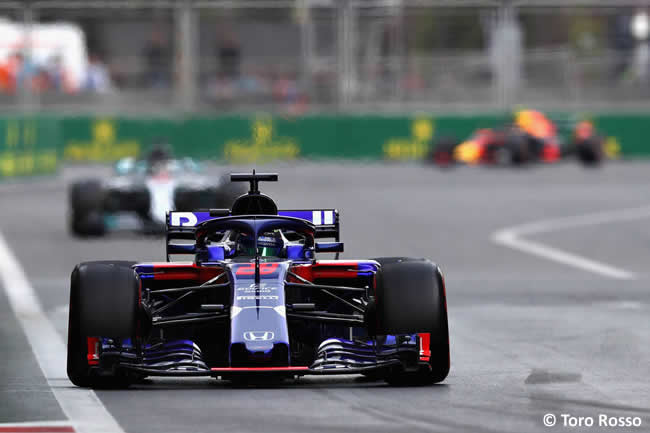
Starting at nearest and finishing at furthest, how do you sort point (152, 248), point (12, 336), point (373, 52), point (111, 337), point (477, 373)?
point (111, 337), point (477, 373), point (12, 336), point (152, 248), point (373, 52)

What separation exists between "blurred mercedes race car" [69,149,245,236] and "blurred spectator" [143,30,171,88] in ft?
85.1

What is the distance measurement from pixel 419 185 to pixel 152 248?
14264 millimetres

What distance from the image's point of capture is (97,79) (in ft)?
158

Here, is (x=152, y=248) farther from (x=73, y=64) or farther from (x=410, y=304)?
(x=73, y=64)

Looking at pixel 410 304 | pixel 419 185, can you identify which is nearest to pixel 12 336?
pixel 410 304

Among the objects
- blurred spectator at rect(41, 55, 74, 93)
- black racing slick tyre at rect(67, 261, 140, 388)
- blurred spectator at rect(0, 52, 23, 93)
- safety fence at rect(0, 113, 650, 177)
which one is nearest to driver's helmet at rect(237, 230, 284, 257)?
black racing slick tyre at rect(67, 261, 140, 388)

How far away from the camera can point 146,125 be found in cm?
4256

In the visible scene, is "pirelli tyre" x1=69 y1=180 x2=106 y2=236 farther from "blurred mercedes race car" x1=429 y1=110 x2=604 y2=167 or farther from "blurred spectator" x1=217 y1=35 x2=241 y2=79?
"blurred spectator" x1=217 y1=35 x2=241 y2=79

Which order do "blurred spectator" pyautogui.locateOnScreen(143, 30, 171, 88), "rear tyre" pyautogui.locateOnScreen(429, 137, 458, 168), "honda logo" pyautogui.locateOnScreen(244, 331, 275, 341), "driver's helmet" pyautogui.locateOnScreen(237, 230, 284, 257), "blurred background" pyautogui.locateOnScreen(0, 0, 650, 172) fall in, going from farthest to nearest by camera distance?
1. "blurred spectator" pyautogui.locateOnScreen(143, 30, 171, 88)
2. "blurred background" pyautogui.locateOnScreen(0, 0, 650, 172)
3. "rear tyre" pyautogui.locateOnScreen(429, 137, 458, 168)
4. "driver's helmet" pyautogui.locateOnScreen(237, 230, 284, 257)
5. "honda logo" pyautogui.locateOnScreen(244, 331, 275, 341)

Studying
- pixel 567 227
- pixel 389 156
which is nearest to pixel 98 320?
pixel 567 227

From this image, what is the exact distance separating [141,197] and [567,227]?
603 centimetres

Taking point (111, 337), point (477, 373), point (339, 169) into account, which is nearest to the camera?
point (111, 337)

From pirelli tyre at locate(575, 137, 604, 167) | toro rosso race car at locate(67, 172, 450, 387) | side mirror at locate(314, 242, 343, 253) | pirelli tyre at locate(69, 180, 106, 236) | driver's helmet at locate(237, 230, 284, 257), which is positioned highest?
driver's helmet at locate(237, 230, 284, 257)

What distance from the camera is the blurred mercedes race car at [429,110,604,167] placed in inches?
1603
